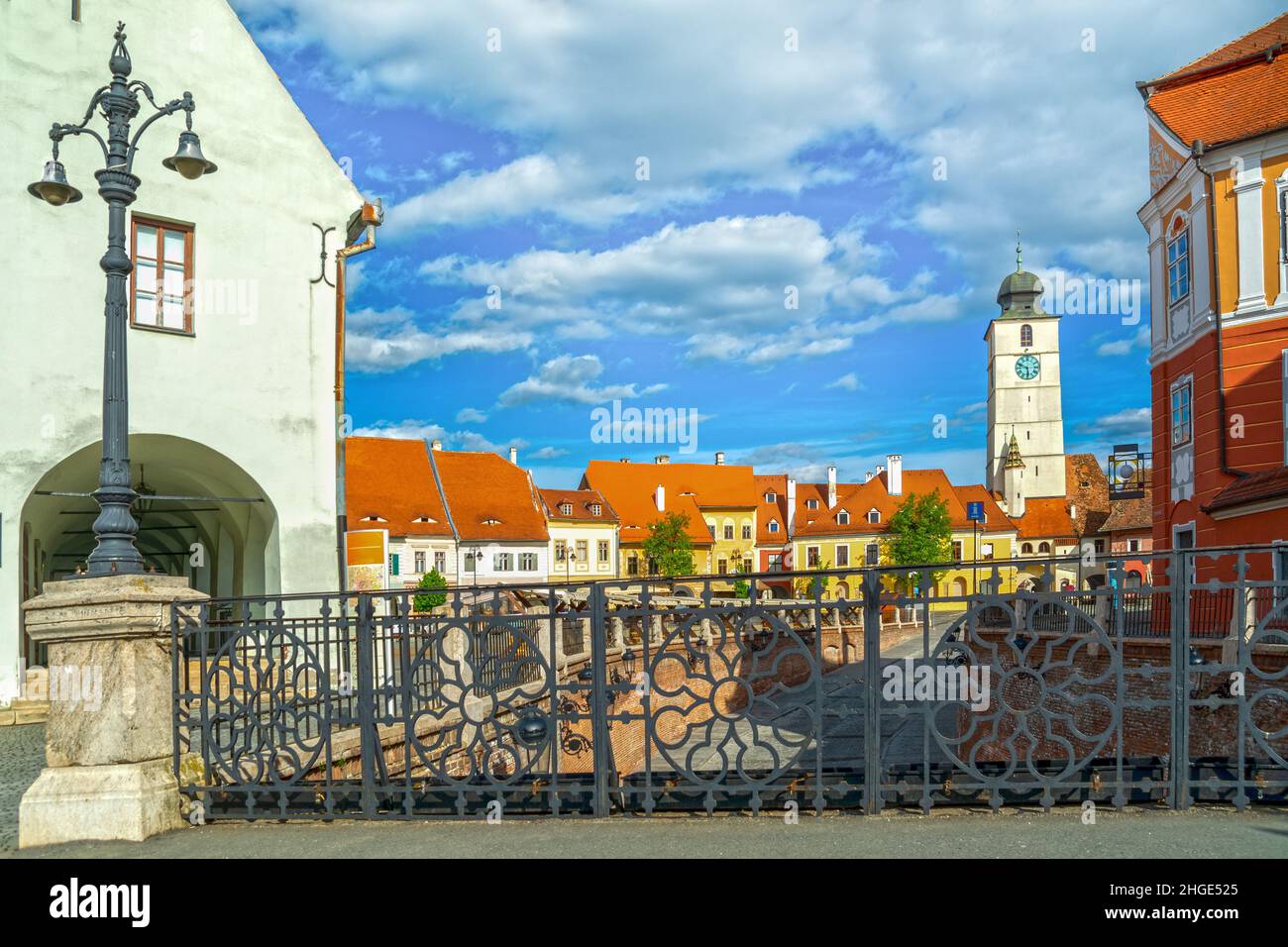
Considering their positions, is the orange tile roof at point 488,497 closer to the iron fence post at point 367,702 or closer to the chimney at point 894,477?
the chimney at point 894,477

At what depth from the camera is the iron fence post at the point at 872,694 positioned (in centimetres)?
629

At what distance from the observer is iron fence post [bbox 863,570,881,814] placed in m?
6.29

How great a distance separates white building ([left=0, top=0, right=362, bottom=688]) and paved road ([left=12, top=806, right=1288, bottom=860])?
9.89m

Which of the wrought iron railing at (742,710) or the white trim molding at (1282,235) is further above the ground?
the white trim molding at (1282,235)

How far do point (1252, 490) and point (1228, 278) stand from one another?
479cm

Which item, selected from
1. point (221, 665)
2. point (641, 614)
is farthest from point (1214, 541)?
point (221, 665)

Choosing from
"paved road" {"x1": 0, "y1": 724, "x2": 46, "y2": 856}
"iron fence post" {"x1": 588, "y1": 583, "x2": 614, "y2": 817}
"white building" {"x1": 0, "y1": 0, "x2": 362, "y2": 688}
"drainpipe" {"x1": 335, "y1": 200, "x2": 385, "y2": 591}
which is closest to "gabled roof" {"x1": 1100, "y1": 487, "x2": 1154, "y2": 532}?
"drainpipe" {"x1": 335, "y1": 200, "x2": 385, "y2": 591}

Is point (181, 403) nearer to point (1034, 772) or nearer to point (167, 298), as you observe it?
point (167, 298)

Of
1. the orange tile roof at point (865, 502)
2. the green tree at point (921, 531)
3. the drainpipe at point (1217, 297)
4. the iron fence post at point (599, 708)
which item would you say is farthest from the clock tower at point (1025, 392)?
the iron fence post at point (599, 708)

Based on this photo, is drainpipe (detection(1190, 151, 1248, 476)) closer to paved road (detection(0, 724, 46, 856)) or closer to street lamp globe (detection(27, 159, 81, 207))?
street lamp globe (detection(27, 159, 81, 207))

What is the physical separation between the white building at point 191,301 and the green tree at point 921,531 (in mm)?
61786

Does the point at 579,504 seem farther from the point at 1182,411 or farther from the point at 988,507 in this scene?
the point at 1182,411

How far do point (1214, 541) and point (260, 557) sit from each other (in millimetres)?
18678

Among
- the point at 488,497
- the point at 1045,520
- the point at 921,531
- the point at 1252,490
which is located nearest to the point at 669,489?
the point at 921,531
